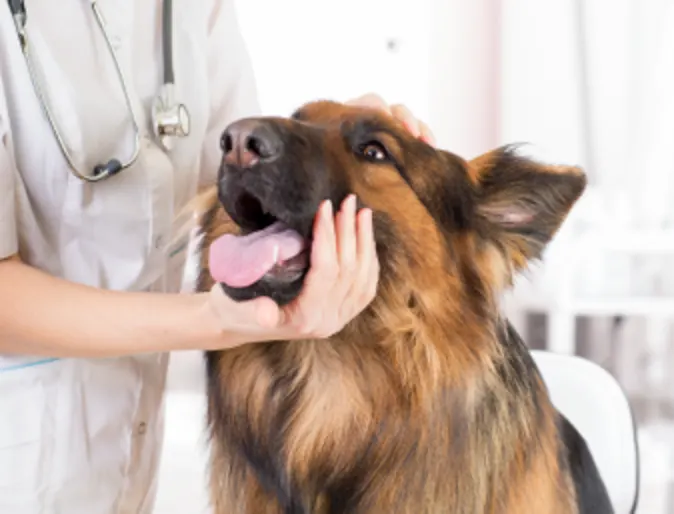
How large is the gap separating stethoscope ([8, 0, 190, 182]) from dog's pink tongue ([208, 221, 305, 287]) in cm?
25

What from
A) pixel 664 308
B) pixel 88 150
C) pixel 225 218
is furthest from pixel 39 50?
pixel 664 308

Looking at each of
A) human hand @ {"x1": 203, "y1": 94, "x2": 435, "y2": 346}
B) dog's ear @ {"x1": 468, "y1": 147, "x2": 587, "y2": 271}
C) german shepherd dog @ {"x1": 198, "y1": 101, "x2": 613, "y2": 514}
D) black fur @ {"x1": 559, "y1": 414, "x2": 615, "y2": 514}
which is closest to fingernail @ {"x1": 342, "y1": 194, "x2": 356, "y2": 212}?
human hand @ {"x1": 203, "y1": 94, "x2": 435, "y2": 346}

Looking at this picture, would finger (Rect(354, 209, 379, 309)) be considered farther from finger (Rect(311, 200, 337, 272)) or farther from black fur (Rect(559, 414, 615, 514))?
black fur (Rect(559, 414, 615, 514))

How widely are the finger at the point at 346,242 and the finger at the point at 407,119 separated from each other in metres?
0.33

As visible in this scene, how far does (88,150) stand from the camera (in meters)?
0.97

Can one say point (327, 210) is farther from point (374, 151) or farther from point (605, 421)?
point (605, 421)

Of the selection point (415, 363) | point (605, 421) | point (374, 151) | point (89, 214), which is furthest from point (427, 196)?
point (605, 421)

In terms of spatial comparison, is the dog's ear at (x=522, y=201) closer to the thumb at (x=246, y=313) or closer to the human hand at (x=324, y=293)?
the human hand at (x=324, y=293)

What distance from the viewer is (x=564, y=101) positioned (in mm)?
2422

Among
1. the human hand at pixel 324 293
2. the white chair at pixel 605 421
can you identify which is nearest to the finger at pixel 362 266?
the human hand at pixel 324 293

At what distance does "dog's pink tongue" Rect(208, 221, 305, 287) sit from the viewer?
75 centimetres

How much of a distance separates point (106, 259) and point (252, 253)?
370 mm

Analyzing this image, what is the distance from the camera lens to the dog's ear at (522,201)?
0.95m

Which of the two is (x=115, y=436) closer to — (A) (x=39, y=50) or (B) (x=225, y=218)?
(B) (x=225, y=218)
